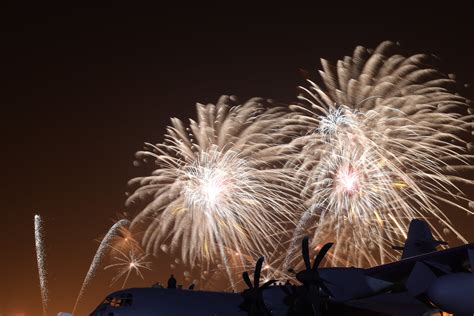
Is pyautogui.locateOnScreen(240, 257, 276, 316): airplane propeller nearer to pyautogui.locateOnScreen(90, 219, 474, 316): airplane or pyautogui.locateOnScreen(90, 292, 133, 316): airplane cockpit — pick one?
pyautogui.locateOnScreen(90, 219, 474, 316): airplane

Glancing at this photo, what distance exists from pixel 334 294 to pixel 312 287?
106cm

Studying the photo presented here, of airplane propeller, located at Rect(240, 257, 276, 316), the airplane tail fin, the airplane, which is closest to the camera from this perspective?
the airplane

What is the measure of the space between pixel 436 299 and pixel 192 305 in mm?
11717

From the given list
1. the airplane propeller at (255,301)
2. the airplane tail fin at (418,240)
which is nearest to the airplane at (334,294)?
the airplane propeller at (255,301)

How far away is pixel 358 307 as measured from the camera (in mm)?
32875

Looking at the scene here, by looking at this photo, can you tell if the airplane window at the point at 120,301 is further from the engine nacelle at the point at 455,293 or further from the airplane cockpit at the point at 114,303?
the engine nacelle at the point at 455,293

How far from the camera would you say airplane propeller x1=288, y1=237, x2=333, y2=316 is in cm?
3006

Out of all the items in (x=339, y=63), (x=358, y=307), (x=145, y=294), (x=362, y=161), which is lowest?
(x=358, y=307)

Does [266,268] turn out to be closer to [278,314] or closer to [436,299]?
[278,314]

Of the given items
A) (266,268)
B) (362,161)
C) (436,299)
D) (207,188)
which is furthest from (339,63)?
(436,299)

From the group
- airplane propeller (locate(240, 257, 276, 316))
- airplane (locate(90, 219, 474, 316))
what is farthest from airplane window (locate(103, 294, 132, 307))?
airplane propeller (locate(240, 257, 276, 316))

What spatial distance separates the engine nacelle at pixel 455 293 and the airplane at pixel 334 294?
38 mm

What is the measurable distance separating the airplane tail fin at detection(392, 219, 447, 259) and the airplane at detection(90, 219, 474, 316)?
500 centimetres

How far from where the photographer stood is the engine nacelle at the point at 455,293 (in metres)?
25.7
